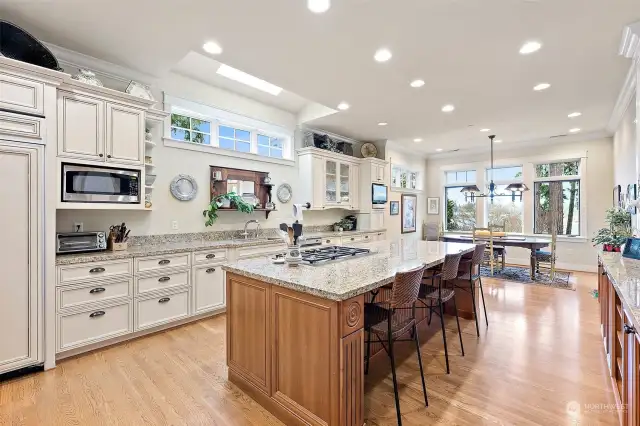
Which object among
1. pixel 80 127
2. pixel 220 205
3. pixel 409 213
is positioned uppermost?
pixel 80 127

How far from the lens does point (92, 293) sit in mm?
2766

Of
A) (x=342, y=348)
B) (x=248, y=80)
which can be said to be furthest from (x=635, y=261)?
(x=248, y=80)

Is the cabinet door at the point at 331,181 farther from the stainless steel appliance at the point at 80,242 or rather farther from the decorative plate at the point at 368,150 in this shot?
the stainless steel appliance at the point at 80,242

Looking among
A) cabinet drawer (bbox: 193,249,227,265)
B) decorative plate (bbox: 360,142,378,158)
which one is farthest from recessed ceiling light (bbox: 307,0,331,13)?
decorative plate (bbox: 360,142,378,158)

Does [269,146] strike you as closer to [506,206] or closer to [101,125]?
[101,125]

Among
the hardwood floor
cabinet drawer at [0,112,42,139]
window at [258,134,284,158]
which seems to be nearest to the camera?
the hardwood floor

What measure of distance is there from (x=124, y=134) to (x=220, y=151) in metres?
1.38

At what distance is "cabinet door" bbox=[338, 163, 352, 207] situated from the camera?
620 cm

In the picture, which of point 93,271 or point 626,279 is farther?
point 93,271

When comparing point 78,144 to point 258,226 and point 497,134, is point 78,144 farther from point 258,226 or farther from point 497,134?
point 497,134

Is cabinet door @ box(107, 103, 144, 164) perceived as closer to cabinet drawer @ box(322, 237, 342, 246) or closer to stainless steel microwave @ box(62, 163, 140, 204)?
stainless steel microwave @ box(62, 163, 140, 204)

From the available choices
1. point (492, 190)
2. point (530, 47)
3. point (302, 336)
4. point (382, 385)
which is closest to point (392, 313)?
point (302, 336)

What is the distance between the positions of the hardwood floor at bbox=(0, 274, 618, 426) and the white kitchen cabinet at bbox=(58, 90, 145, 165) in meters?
1.86

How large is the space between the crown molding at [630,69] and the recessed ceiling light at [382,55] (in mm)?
1932
